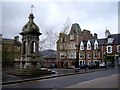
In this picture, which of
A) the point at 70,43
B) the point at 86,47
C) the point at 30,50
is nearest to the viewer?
the point at 30,50

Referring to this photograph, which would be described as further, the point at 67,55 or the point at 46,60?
the point at 46,60

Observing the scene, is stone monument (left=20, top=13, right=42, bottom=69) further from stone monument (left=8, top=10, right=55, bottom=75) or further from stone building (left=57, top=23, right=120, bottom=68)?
stone building (left=57, top=23, right=120, bottom=68)

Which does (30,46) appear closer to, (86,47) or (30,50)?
(30,50)

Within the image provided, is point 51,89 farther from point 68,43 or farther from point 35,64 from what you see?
point 68,43

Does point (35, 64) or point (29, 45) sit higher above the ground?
point (29, 45)

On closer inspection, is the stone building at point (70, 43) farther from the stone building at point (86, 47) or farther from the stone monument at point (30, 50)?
the stone monument at point (30, 50)

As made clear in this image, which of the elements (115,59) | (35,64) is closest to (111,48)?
(115,59)

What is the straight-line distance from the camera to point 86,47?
75875 millimetres

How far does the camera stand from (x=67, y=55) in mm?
79062

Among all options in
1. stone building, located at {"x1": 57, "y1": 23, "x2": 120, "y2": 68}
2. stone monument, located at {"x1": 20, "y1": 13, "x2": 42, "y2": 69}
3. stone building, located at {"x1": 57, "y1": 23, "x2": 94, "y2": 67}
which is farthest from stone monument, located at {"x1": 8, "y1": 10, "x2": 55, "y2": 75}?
stone building, located at {"x1": 57, "y1": 23, "x2": 94, "y2": 67}

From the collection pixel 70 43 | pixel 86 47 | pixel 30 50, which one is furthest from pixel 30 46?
pixel 70 43

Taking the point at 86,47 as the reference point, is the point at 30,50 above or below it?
below

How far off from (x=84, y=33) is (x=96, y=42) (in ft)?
27.5

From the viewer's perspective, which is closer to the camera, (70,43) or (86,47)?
(86,47)
